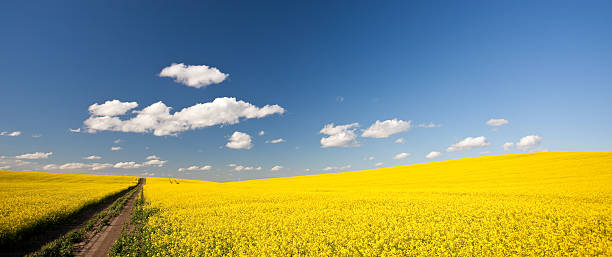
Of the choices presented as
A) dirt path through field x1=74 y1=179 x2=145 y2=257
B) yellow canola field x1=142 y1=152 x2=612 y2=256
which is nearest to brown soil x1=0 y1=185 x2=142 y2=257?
dirt path through field x1=74 y1=179 x2=145 y2=257

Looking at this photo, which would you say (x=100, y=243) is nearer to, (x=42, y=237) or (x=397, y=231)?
(x=42, y=237)

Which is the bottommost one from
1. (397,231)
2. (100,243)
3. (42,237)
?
(42,237)

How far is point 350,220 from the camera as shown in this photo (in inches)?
539

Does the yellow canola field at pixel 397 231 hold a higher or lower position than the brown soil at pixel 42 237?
higher

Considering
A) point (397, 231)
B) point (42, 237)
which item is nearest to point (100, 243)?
point (42, 237)

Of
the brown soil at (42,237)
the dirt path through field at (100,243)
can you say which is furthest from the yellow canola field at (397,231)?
the brown soil at (42,237)

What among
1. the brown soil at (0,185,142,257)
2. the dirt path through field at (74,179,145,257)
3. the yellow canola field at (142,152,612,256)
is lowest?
the brown soil at (0,185,142,257)

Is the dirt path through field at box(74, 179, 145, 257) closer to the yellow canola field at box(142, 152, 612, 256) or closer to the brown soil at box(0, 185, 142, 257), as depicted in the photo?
the yellow canola field at box(142, 152, 612, 256)

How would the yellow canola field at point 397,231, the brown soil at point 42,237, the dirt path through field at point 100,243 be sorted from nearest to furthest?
1. the yellow canola field at point 397,231
2. the dirt path through field at point 100,243
3. the brown soil at point 42,237

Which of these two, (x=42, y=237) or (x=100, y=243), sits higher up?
(x=100, y=243)

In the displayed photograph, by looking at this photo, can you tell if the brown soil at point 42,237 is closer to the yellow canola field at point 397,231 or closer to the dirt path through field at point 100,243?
the dirt path through field at point 100,243

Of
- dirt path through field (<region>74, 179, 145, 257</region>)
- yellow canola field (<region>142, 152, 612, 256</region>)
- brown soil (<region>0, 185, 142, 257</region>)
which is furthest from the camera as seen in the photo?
brown soil (<region>0, 185, 142, 257</region>)

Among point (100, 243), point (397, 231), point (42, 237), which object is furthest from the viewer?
point (42, 237)

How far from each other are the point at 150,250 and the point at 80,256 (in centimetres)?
360
